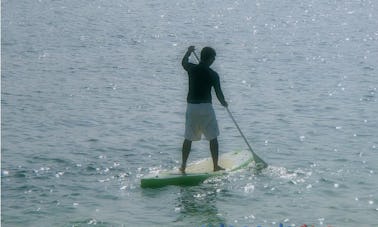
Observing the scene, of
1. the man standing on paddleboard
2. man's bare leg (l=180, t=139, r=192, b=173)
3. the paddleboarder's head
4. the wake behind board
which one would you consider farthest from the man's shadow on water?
the paddleboarder's head

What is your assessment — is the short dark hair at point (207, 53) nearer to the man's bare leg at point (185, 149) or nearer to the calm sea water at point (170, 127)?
the man's bare leg at point (185, 149)

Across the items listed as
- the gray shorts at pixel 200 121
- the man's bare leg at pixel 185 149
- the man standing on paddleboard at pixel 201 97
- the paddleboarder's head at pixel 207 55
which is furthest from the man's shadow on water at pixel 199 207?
the paddleboarder's head at pixel 207 55

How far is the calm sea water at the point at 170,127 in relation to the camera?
11602mm

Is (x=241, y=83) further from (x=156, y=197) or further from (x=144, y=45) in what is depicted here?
(x=156, y=197)

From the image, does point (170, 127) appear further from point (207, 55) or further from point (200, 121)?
point (207, 55)

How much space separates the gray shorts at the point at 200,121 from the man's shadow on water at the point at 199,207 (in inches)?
30.7

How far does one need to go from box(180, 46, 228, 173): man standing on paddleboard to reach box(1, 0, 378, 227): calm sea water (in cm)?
78

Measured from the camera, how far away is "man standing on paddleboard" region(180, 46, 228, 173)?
12.4 metres

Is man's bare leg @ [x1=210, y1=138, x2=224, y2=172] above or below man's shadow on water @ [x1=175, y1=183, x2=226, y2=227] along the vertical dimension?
above

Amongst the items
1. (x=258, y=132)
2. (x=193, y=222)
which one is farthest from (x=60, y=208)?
(x=258, y=132)

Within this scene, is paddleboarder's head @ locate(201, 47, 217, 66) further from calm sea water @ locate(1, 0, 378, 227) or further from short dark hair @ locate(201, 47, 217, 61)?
calm sea water @ locate(1, 0, 378, 227)

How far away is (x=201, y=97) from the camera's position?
12.5 metres

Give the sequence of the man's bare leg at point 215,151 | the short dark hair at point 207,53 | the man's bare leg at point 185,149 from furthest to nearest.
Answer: the man's bare leg at point 215,151 → the man's bare leg at point 185,149 → the short dark hair at point 207,53

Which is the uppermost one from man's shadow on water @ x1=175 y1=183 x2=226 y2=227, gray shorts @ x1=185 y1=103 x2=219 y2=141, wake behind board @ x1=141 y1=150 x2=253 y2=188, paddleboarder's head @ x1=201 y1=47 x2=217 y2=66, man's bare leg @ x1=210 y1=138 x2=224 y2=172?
paddleboarder's head @ x1=201 y1=47 x2=217 y2=66
